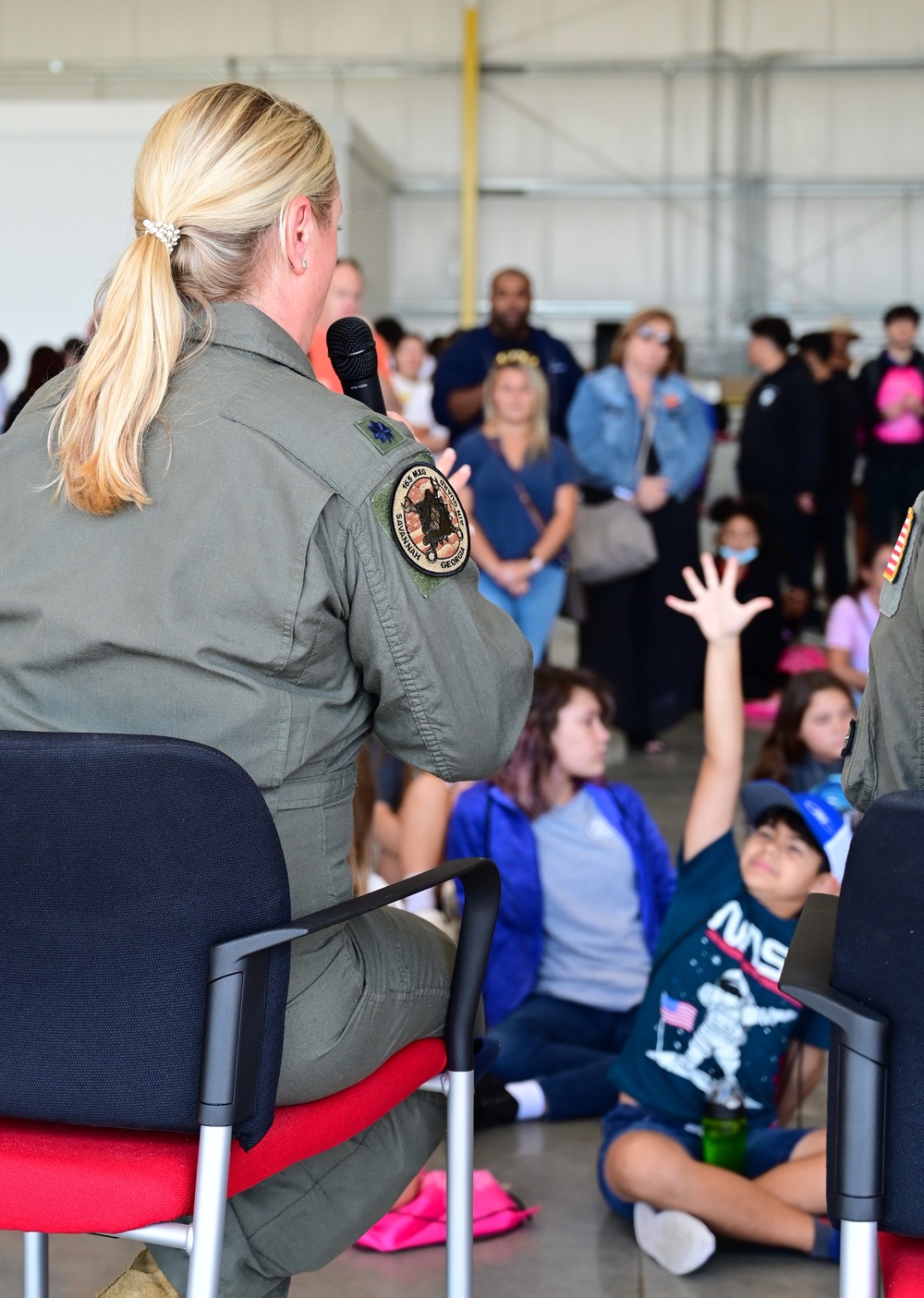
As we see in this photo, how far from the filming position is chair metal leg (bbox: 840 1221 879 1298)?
980 mm

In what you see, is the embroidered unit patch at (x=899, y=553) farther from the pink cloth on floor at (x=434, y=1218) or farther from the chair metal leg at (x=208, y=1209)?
the pink cloth on floor at (x=434, y=1218)

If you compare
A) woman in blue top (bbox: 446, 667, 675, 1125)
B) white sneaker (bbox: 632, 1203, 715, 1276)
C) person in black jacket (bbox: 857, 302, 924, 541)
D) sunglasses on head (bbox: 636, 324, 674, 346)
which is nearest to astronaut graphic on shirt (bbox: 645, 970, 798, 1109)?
white sneaker (bbox: 632, 1203, 715, 1276)

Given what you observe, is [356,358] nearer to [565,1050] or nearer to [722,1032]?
[722,1032]

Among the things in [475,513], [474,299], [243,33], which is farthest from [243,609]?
[243,33]

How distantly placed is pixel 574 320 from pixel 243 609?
36.9ft

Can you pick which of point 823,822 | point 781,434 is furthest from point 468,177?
point 823,822

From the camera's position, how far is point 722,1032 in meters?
2.13

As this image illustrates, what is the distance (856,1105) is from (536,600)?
396 centimetres

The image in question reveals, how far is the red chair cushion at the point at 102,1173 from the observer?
1093 millimetres

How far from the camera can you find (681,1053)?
2.14 m

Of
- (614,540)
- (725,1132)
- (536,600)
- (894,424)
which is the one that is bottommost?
(725,1132)

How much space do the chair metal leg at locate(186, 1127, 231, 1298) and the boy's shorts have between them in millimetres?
1074

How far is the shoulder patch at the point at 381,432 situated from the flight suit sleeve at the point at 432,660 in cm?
5

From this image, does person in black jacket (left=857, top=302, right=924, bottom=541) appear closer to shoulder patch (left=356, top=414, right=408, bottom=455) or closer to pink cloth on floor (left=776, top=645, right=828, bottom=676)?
pink cloth on floor (left=776, top=645, right=828, bottom=676)
